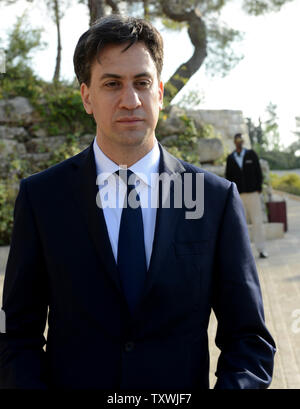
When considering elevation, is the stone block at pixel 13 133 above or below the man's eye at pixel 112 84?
above

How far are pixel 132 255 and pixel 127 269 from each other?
0.15 ft

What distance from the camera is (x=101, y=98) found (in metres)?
1.67

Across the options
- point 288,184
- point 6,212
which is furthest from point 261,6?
point 288,184

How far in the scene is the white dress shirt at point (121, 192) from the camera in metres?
1.68

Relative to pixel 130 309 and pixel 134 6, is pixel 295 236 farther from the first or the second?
pixel 130 309

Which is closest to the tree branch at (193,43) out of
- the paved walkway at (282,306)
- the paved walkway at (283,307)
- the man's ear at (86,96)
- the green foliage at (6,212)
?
the green foliage at (6,212)

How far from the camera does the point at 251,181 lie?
28.3ft

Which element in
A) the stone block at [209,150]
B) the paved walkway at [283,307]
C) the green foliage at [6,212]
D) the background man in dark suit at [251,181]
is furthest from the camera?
the stone block at [209,150]

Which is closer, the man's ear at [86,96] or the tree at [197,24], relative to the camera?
the man's ear at [86,96]

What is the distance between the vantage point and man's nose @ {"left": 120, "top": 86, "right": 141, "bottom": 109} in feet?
5.31

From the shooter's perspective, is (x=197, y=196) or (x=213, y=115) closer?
(x=197, y=196)

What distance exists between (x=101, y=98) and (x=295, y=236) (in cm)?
1031

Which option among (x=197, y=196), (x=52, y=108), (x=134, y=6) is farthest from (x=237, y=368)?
(x=134, y=6)

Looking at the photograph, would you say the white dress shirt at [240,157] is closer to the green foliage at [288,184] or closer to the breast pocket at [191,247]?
the breast pocket at [191,247]
